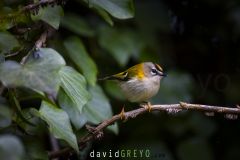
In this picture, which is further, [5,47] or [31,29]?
[31,29]

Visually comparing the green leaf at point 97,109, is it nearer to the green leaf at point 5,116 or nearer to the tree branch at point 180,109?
the tree branch at point 180,109

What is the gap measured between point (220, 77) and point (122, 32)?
88 cm

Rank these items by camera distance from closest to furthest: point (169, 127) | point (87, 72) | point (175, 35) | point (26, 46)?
1. point (26, 46)
2. point (87, 72)
3. point (169, 127)
4. point (175, 35)

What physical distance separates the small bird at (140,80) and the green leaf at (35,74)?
118 centimetres

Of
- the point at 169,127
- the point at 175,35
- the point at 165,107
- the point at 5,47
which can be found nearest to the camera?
the point at 5,47

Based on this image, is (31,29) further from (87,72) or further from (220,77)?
(220,77)

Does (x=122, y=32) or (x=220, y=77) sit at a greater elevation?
(x=122, y=32)

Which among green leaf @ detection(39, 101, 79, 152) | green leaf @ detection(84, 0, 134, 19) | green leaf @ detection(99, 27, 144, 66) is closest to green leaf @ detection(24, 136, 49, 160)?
green leaf @ detection(39, 101, 79, 152)

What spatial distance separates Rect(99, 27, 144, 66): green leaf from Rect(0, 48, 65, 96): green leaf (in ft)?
3.70

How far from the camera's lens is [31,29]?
6.70ft

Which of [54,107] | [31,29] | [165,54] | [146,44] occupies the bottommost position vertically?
[165,54]

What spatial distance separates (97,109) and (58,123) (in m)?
0.54

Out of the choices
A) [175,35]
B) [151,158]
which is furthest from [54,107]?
[175,35]

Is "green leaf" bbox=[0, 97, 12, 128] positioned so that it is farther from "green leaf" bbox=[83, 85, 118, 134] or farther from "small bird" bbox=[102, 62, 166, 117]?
"small bird" bbox=[102, 62, 166, 117]
